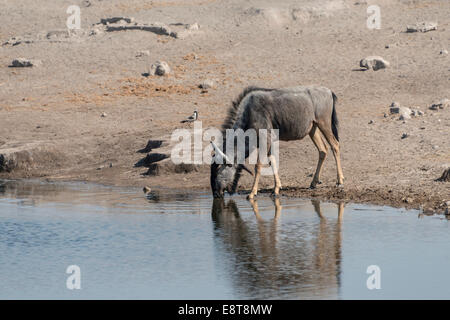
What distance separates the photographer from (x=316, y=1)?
32969 millimetres

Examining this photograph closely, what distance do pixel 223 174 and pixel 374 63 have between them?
12.7m

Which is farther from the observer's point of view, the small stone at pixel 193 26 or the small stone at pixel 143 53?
the small stone at pixel 193 26

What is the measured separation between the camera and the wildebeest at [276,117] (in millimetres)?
14656

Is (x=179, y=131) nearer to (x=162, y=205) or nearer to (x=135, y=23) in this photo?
(x=162, y=205)

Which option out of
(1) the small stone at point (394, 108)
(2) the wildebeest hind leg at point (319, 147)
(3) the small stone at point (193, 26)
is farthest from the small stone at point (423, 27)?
(2) the wildebeest hind leg at point (319, 147)

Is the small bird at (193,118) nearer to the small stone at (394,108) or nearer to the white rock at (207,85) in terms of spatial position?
the white rock at (207,85)

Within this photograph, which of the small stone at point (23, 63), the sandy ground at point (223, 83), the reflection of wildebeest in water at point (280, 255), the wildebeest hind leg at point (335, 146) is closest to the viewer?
the reflection of wildebeest in water at point (280, 255)

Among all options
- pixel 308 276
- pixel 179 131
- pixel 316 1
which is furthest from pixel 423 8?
pixel 308 276

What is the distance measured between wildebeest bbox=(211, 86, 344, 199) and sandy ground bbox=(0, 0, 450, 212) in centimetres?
106

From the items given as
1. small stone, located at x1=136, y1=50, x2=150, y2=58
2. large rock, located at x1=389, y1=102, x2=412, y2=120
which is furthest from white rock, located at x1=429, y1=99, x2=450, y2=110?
small stone, located at x1=136, y1=50, x2=150, y2=58

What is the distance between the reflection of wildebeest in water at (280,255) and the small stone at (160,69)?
13747mm

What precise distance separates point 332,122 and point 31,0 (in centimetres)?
2544

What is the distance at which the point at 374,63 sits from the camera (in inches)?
1019
